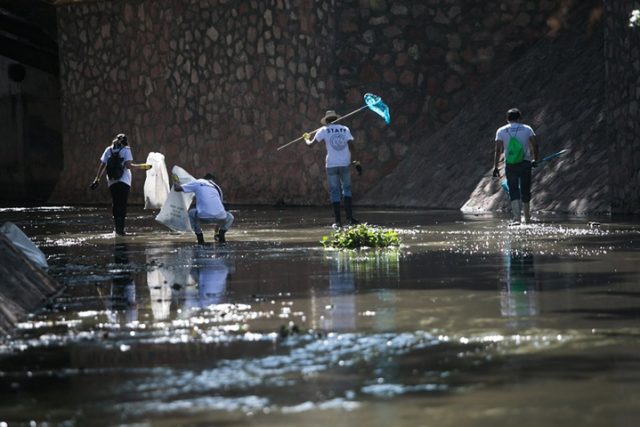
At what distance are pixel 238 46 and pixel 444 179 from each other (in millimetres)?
6802

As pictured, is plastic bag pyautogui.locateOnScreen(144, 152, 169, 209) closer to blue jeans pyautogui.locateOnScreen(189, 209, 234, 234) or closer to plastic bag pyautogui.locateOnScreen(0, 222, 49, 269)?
blue jeans pyautogui.locateOnScreen(189, 209, 234, 234)

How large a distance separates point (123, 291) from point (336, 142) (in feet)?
35.9

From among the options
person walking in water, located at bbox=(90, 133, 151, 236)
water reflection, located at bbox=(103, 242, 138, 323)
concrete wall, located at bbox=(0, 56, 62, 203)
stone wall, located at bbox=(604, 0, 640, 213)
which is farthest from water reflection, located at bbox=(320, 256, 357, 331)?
concrete wall, located at bbox=(0, 56, 62, 203)

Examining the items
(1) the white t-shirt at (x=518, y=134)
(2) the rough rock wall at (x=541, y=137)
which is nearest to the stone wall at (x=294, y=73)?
(2) the rough rock wall at (x=541, y=137)

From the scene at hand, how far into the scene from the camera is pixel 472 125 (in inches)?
1223

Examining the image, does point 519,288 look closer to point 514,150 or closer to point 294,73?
point 514,150

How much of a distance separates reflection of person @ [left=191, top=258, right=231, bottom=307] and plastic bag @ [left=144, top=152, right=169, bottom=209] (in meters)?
7.09

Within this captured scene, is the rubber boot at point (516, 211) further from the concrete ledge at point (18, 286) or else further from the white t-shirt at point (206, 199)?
the concrete ledge at point (18, 286)

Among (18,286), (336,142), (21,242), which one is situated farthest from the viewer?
(336,142)

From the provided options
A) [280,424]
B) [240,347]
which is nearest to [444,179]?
[240,347]

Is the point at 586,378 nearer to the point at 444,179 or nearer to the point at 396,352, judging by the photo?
the point at 396,352

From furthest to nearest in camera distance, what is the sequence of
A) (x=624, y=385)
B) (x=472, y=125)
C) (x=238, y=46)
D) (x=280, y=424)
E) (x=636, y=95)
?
(x=238, y=46), (x=472, y=125), (x=636, y=95), (x=624, y=385), (x=280, y=424)

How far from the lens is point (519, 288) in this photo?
12484mm

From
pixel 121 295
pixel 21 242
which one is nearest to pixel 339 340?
pixel 121 295
